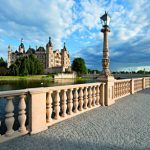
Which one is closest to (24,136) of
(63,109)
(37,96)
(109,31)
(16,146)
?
(16,146)

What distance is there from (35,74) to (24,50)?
1997 inches

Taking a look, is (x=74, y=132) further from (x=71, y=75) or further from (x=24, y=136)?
(x=71, y=75)

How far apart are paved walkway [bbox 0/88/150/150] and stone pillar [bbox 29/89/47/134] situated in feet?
0.64

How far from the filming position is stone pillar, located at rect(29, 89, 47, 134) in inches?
198

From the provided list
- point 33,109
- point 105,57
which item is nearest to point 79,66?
point 105,57

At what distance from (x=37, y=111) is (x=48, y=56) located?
121 metres

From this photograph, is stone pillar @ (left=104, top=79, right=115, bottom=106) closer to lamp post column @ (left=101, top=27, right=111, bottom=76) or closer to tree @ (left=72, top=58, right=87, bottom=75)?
lamp post column @ (left=101, top=27, right=111, bottom=76)

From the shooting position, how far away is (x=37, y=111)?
203 inches

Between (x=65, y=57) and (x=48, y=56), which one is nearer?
(x=48, y=56)

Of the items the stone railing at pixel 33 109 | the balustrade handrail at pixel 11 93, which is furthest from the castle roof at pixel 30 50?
the balustrade handrail at pixel 11 93

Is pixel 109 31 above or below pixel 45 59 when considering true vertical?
below

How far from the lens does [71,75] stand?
346 feet

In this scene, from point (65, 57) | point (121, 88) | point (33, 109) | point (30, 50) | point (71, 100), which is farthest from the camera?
point (65, 57)

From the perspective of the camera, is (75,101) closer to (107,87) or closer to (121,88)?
(107,87)
